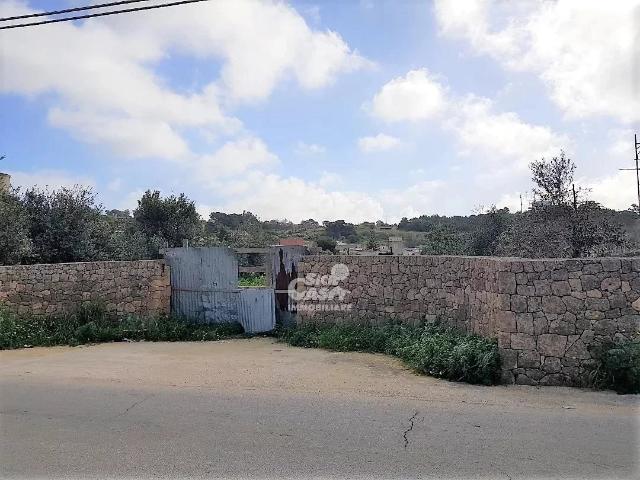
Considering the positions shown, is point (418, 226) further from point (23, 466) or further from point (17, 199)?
point (23, 466)

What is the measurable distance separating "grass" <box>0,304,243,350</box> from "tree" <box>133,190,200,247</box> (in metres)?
12.9

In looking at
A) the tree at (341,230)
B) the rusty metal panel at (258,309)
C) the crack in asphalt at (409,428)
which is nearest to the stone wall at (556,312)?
the crack in asphalt at (409,428)

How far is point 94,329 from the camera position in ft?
38.8

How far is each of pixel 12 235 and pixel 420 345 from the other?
45.4ft

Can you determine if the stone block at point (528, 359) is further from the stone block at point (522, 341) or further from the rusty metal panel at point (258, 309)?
the rusty metal panel at point (258, 309)

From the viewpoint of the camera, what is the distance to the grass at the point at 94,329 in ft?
38.0

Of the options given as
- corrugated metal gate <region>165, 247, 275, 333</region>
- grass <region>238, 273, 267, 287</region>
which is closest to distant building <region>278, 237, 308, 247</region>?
grass <region>238, 273, 267, 287</region>

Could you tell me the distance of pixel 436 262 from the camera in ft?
33.7

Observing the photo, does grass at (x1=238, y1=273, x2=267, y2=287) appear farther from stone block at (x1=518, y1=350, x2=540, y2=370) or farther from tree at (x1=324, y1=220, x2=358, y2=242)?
tree at (x1=324, y1=220, x2=358, y2=242)

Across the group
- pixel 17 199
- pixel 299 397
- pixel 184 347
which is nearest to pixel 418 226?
pixel 17 199

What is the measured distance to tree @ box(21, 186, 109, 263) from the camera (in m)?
18.0

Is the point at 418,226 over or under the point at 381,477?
over

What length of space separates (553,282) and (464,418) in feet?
9.53
